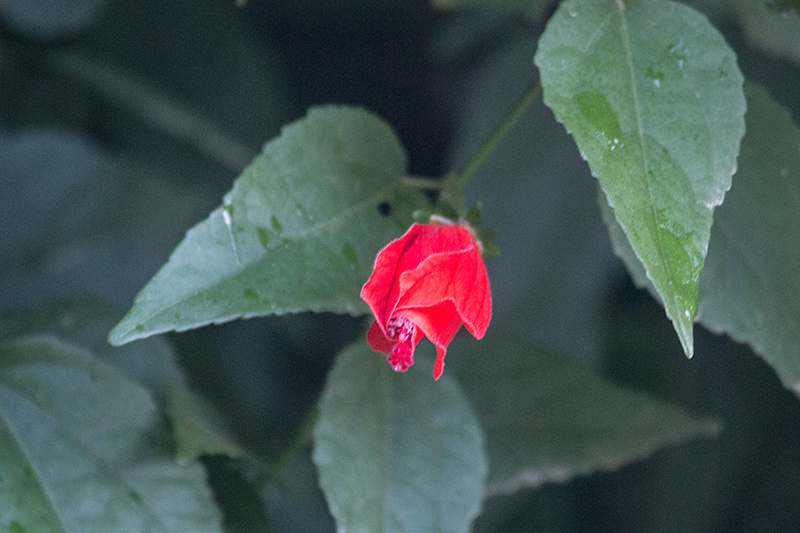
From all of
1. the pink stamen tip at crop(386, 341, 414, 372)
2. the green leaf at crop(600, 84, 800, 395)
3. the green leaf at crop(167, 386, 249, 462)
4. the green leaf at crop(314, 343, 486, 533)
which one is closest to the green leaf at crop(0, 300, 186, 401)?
the green leaf at crop(167, 386, 249, 462)

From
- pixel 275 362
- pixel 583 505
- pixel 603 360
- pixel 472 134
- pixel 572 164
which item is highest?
pixel 472 134

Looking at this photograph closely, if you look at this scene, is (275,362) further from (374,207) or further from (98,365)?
(374,207)

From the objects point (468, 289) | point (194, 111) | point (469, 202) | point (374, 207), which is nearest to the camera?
point (468, 289)

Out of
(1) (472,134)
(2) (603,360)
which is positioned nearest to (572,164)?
(1) (472,134)

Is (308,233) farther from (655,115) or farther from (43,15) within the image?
(43,15)

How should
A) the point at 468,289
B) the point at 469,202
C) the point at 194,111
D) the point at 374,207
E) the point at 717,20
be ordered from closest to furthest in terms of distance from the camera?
the point at 468,289, the point at 374,207, the point at 717,20, the point at 469,202, the point at 194,111

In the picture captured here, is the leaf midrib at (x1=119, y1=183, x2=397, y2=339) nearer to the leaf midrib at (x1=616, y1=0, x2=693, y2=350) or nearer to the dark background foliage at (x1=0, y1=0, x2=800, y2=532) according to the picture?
the leaf midrib at (x1=616, y1=0, x2=693, y2=350)

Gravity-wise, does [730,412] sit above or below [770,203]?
below

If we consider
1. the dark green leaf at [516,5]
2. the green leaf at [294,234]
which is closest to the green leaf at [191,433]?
the green leaf at [294,234]
